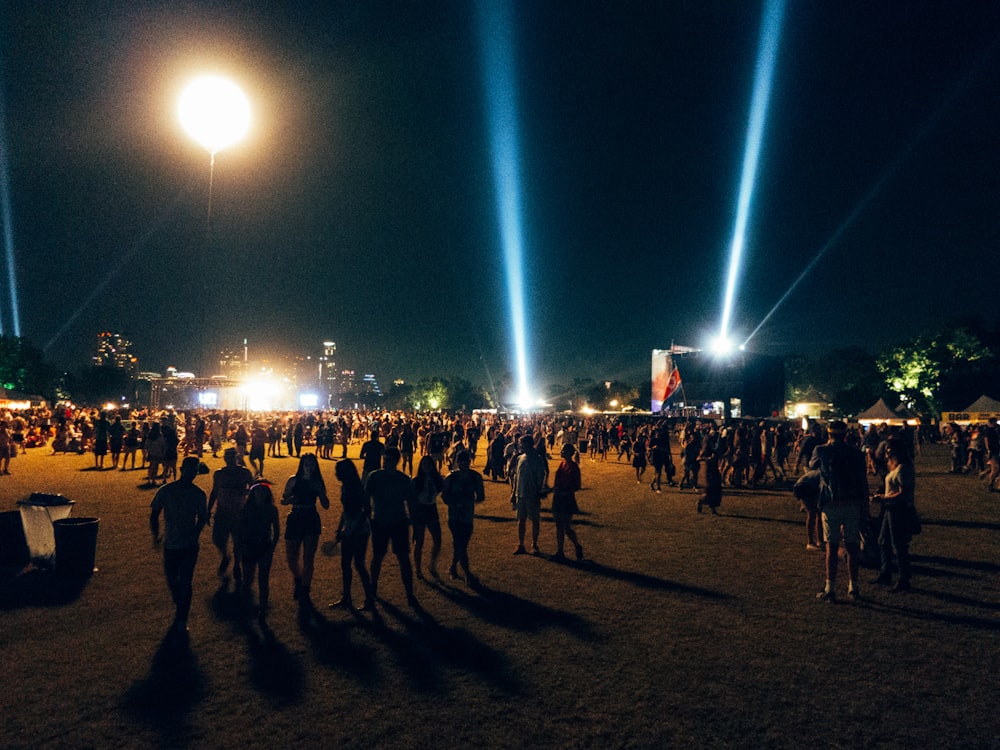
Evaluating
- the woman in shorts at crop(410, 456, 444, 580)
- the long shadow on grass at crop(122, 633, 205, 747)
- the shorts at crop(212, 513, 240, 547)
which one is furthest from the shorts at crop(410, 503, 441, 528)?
the long shadow on grass at crop(122, 633, 205, 747)

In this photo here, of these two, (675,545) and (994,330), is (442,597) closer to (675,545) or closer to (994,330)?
(675,545)

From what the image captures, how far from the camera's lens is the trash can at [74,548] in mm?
7293

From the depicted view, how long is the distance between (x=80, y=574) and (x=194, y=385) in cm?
7780

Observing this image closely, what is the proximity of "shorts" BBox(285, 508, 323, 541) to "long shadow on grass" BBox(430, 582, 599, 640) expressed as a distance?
5.69ft

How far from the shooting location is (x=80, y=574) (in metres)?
7.43

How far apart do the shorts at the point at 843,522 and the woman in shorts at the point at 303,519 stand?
5643 mm

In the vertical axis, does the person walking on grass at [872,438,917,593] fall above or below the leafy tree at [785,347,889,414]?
below

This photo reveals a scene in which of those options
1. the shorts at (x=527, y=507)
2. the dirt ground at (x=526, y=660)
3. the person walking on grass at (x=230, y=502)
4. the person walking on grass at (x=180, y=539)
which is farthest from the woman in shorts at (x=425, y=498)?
the person walking on grass at (x=180, y=539)

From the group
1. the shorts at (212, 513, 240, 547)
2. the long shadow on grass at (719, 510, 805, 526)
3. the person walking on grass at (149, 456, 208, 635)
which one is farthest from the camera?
the long shadow on grass at (719, 510, 805, 526)

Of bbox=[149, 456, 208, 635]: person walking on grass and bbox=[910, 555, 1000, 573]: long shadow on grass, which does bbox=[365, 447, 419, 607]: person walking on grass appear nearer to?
bbox=[149, 456, 208, 635]: person walking on grass

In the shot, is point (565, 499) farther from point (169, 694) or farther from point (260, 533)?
point (169, 694)

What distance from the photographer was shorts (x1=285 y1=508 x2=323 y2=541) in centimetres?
660

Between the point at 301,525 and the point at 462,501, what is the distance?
193cm

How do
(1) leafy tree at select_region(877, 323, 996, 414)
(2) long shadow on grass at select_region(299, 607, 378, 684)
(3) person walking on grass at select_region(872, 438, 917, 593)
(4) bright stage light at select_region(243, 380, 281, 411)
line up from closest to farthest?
1. (2) long shadow on grass at select_region(299, 607, 378, 684)
2. (3) person walking on grass at select_region(872, 438, 917, 593)
3. (1) leafy tree at select_region(877, 323, 996, 414)
4. (4) bright stage light at select_region(243, 380, 281, 411)
